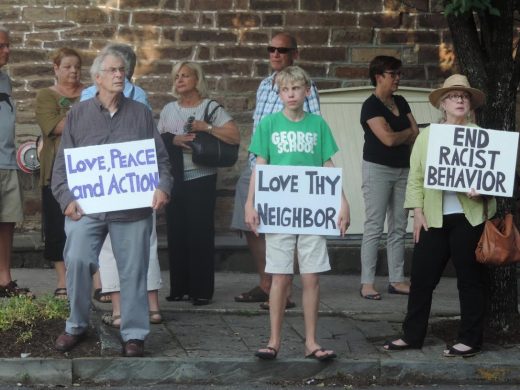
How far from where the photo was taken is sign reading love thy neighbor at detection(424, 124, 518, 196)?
783cm

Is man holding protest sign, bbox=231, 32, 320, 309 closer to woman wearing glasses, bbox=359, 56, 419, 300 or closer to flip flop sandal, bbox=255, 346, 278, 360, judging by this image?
woman wearing glasses, bbox=359, 56, 419, 300

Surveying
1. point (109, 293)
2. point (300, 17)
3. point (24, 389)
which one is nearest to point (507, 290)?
point (109, 293)

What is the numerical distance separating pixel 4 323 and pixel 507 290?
322cm

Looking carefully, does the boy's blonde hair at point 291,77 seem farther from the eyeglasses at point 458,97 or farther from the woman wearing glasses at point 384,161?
the woman wearing glasses at point 384,161

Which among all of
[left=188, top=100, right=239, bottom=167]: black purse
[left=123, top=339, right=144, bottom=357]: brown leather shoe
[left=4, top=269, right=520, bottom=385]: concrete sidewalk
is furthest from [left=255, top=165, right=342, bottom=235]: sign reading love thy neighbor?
[left=188, top=100, right=239, bottom=167]: black purse

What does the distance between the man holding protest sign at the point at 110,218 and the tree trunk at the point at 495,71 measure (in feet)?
7.03

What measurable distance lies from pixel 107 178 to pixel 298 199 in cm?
113

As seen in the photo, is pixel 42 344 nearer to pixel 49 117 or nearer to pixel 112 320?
pixel 112 320

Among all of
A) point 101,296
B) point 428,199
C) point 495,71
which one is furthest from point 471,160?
point 101,296

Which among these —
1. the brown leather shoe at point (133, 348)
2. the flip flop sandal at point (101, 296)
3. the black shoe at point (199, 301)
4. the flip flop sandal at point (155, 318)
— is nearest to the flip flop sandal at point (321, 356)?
the brown leather shoe at point (133, 348)

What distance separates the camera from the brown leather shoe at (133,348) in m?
7.64

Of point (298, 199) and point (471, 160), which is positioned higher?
point (471, 160)

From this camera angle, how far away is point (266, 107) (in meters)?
9.37

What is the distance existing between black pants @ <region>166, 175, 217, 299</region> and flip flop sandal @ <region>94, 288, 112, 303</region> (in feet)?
1.62
